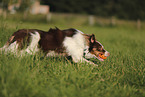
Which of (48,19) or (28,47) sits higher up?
(48,19)

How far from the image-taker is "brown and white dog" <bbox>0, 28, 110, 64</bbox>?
3113 millimetres

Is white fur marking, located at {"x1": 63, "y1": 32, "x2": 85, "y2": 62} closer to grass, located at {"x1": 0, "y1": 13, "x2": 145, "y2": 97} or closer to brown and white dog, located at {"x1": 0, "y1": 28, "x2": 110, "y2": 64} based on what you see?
brown and white dog, located at {"x1": 0, "y1": 28, "x2": 110, "y2": 64}

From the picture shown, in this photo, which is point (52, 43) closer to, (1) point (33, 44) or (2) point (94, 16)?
(1) point (33, 44)

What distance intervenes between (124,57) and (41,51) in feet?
7.40

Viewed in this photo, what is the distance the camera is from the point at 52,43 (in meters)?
3.24

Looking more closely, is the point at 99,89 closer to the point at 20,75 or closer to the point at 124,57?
the point at 20,75

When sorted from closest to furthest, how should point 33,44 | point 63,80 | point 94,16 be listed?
point 63,80
point 33,44
point 94,16

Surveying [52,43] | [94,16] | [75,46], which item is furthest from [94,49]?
[94,16]

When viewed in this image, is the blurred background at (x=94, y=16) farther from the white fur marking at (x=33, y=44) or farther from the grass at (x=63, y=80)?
the grass at (x=63, y=80)

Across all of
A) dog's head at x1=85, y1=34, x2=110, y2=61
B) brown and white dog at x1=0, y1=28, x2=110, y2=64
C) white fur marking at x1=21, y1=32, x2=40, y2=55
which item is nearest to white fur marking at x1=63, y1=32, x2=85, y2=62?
brown and white dog at x1=0, y1=28, x2=110, y2=64

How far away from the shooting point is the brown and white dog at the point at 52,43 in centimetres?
311

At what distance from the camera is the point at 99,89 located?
7.88ft

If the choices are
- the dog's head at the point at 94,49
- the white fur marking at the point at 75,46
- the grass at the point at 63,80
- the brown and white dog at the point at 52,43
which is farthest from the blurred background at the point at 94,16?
the grass at the point at 63,80

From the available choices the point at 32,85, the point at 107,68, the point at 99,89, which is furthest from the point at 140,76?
the point at 32,85
